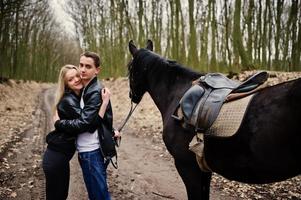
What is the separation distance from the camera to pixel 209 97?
3.31 m

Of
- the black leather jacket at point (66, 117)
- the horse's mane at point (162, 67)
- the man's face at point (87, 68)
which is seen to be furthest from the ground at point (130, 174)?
the man's face at point (87, 68)

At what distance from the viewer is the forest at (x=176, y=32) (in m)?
15.7

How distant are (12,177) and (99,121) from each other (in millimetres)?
3502

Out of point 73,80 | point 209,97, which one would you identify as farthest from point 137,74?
point 209,97

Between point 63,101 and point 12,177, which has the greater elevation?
point 63,101

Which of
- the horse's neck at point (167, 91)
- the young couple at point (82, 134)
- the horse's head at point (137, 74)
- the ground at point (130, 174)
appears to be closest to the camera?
the young couple at point (82, 134)

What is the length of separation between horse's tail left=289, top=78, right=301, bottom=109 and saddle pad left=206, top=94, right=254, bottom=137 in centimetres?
44

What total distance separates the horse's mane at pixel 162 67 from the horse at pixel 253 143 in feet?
0.06

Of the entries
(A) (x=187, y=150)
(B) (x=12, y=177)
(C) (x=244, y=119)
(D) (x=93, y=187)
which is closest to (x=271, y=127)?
(C) (x=244, y=119)

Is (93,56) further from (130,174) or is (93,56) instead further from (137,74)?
(130,174)

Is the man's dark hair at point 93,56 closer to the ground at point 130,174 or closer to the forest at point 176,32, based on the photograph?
the ground at point 130,174

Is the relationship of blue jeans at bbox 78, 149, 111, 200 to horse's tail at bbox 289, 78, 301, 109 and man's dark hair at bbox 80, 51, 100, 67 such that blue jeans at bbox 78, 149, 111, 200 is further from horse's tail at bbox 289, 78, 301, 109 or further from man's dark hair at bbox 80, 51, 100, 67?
horse's tail at bbox 289, 78, 301, 109

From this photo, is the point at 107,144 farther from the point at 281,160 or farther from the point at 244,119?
the point at 281,160

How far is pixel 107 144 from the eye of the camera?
3.51 meters
